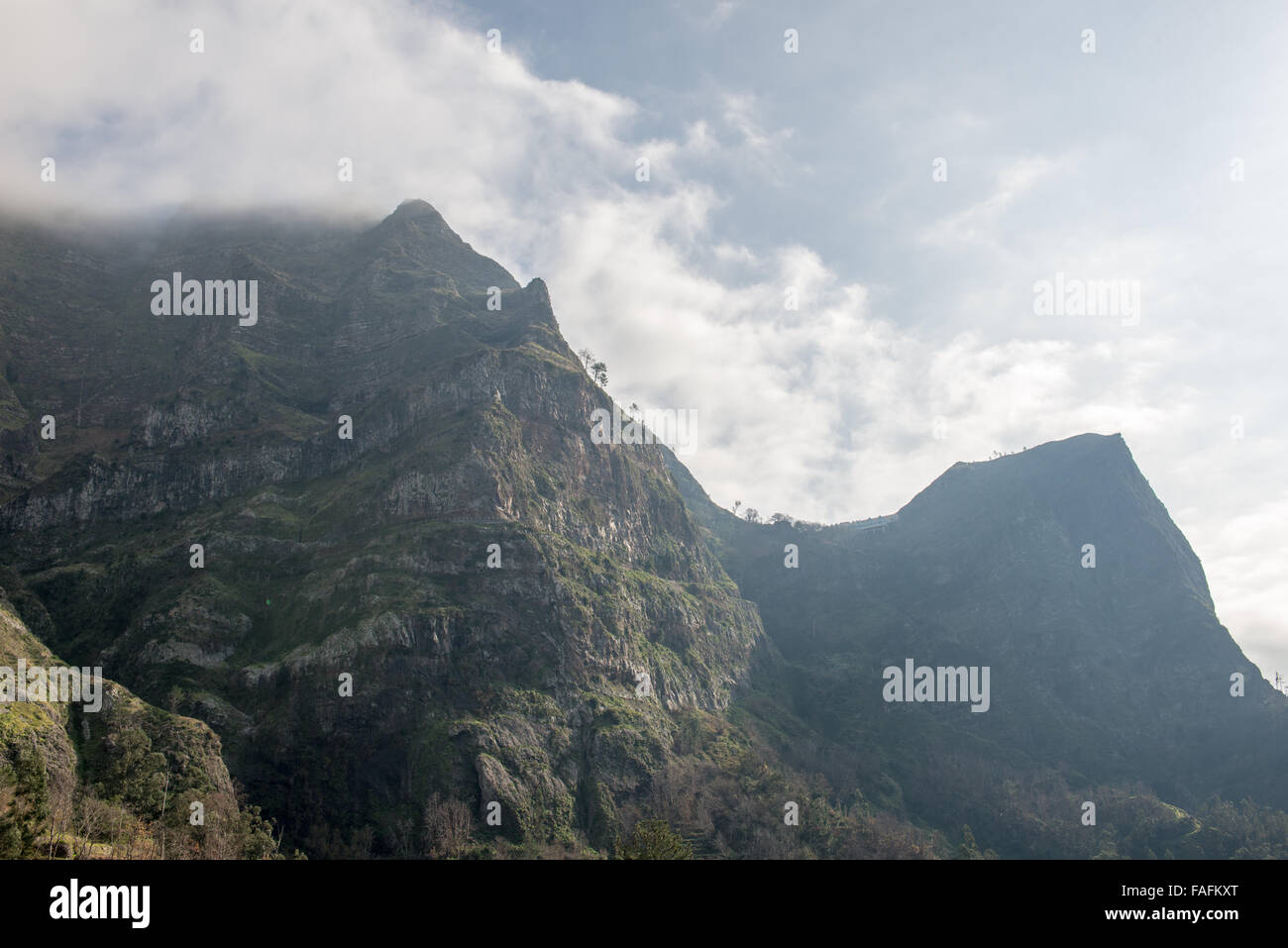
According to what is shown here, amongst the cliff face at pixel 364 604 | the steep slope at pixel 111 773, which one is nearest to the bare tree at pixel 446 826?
the cliff face at pixel 364 604

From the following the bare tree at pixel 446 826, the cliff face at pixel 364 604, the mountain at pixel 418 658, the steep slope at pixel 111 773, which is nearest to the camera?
the steep slope at pixel 111 773

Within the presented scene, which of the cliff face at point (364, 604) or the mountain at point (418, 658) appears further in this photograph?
the cliff face at point (364, 604)

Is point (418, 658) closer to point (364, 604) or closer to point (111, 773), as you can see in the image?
point (364, 604)

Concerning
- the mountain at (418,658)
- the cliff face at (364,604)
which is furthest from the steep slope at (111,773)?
the cliff face at (364,604)

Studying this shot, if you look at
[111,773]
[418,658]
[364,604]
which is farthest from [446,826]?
[364,604]

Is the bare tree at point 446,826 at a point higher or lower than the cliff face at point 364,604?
lower

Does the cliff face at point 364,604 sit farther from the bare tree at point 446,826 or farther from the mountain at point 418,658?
the bare tree at point 446,826

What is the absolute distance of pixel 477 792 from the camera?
119 m

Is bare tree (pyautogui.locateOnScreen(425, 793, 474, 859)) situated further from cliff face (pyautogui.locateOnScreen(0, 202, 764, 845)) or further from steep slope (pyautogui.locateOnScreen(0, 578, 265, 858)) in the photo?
steep slope (pyautogui.locateOnScreen(0, 578, 265, 858))

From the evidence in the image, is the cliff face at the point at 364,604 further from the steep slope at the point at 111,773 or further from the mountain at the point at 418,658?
the steep slope at the point at 111,773

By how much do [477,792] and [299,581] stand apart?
207 feet

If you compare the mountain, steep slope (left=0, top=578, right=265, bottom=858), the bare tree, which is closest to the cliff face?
the mountain

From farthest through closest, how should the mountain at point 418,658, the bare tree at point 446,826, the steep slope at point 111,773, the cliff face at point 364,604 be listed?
the cliff face at point 364,604 → the mountain at point 418,658 → the bare tree at point 446,826 → the steep slope at point 111,773

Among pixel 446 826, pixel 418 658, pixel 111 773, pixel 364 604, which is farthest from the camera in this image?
pixel 364 604
